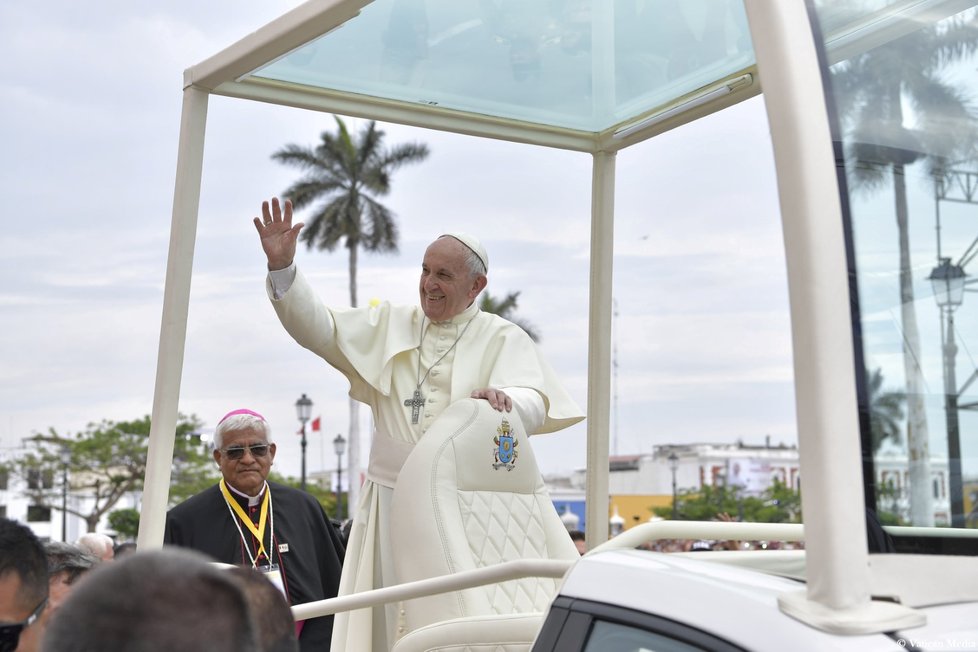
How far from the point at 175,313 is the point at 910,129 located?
119 inches

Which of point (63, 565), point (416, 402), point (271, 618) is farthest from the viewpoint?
point (416, 402)

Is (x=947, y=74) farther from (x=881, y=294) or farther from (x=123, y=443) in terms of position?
(x=123, y=443)

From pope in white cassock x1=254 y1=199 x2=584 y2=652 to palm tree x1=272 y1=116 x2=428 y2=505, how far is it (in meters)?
44.9

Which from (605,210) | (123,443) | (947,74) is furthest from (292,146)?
(947,74)

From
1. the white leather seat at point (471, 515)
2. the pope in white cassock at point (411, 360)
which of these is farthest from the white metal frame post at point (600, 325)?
the white leather seat at point (471, 515)

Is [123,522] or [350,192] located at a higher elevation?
[350,192]

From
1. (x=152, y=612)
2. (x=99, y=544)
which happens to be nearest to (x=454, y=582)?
(x=152, y=612)

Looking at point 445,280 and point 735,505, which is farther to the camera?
point 735,505

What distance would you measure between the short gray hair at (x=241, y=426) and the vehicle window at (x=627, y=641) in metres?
4.36

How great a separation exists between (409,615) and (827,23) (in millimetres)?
2683

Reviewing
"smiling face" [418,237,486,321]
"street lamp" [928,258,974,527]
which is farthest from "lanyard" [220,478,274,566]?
"street lamp" [928,258,974,527]

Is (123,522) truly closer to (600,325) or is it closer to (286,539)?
(286,539)

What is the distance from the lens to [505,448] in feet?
16.5

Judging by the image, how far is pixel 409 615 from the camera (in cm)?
453
